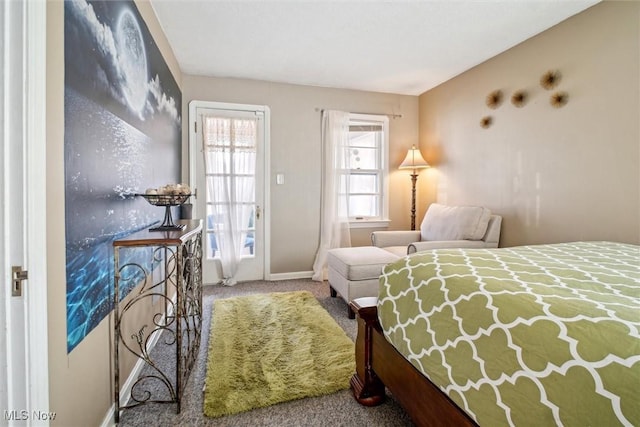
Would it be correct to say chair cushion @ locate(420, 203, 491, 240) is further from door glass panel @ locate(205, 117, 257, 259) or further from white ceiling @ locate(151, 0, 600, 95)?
door glass panel @ locate(205, 117, 257, 259)

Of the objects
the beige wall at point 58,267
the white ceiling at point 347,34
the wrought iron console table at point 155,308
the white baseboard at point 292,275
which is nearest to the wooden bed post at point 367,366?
the wrought iron console table at point 155,308

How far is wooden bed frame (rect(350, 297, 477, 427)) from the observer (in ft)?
3.20

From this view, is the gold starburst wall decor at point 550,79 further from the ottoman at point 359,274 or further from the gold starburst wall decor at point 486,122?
the ottoman at point 359,274

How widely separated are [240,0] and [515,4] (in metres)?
1.97

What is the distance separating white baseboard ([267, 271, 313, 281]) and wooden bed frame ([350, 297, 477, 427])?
2163mm

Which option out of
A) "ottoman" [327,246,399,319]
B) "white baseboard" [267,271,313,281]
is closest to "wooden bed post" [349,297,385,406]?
"ottoman" [327,246,399,319]

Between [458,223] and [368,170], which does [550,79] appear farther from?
[368,170]

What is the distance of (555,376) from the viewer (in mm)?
654

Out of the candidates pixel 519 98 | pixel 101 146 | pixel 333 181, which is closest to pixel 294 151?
pixel 333 181

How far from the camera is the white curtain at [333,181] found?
3680 mm

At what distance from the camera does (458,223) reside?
289 centimetres

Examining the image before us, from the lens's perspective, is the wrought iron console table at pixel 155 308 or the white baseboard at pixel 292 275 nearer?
the wrought iron console table at pixel 155 308

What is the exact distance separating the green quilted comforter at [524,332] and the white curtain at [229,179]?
247cm

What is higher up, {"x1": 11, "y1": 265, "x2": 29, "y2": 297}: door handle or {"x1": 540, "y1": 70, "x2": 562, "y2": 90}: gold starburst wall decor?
{"x1": 540, "y1": 70, "x2": 562, "y2": 90}: gold starburst wall decor
